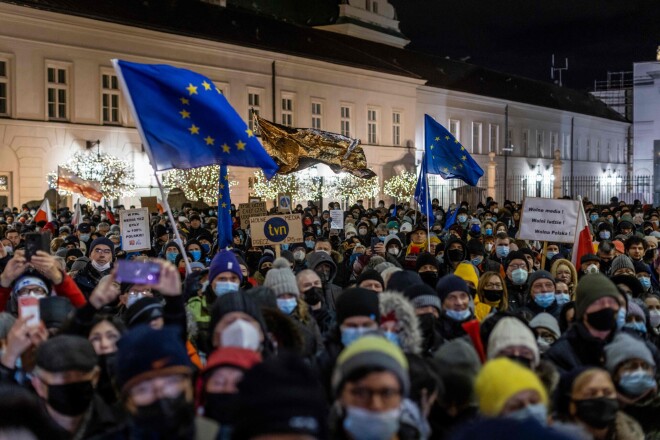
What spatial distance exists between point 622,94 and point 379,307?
89.1 meters

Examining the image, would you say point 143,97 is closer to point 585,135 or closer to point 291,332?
point 291,332

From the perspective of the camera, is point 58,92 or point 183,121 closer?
point 183,121

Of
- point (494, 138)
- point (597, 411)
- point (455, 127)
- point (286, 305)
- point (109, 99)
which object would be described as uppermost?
point (455, 127)

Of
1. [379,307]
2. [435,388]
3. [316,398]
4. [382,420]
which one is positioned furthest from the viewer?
[379,307]

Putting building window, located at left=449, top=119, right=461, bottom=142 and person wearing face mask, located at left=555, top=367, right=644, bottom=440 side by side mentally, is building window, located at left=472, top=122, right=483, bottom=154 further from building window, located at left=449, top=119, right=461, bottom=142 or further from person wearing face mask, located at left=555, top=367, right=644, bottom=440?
person wearing face mask, located at left=555, top=367, right=644, bottom=440

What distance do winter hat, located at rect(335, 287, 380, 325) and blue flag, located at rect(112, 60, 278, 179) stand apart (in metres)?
3.23

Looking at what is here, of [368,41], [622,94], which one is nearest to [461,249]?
[368,41]

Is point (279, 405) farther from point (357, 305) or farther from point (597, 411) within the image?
point (357, 305)

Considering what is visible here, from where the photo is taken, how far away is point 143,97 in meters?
8.53

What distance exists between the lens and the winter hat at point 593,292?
6.11 meters

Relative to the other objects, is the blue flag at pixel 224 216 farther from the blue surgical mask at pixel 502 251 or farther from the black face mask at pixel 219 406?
the black face mask at pixel 219 406

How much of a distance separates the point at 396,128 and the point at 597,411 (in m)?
51.3

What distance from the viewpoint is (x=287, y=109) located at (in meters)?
47.3

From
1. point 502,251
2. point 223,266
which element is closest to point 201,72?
point 502,251
